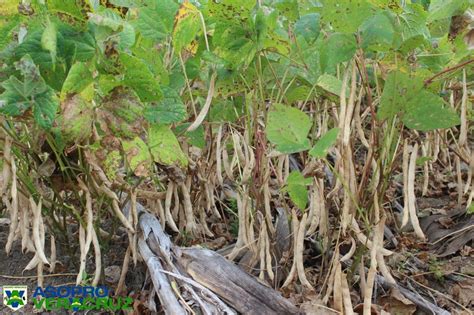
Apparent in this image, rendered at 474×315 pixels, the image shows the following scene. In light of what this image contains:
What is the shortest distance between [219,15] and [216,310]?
1.81 feet

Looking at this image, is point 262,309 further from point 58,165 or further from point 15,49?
point 15,49

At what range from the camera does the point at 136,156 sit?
98cm

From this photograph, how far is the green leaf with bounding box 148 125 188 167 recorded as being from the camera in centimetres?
103

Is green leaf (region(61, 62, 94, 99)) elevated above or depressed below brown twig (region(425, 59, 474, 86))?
below

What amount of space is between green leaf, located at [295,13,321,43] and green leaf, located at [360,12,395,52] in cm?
14

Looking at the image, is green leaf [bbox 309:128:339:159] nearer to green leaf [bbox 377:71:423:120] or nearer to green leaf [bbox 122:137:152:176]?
green leaf [bbox 377:71:423:120]

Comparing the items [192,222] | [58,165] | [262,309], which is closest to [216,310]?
[262,309]

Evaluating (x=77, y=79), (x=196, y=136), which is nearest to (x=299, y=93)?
(x=196, y=136)

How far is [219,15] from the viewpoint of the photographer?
98 centimetres

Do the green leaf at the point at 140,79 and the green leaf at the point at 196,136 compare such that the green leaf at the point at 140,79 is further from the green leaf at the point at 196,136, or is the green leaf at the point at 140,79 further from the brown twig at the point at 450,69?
the brown twig at the point at 450,69

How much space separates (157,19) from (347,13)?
14.8 inches

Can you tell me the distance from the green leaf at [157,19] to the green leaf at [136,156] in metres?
0.23

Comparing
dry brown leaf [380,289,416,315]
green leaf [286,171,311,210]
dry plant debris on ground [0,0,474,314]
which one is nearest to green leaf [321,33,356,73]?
dry plant debris on ground [0,0,474,314]

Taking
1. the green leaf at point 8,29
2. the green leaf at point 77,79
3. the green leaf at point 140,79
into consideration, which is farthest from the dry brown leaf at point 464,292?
the green leaf at point 8,29
